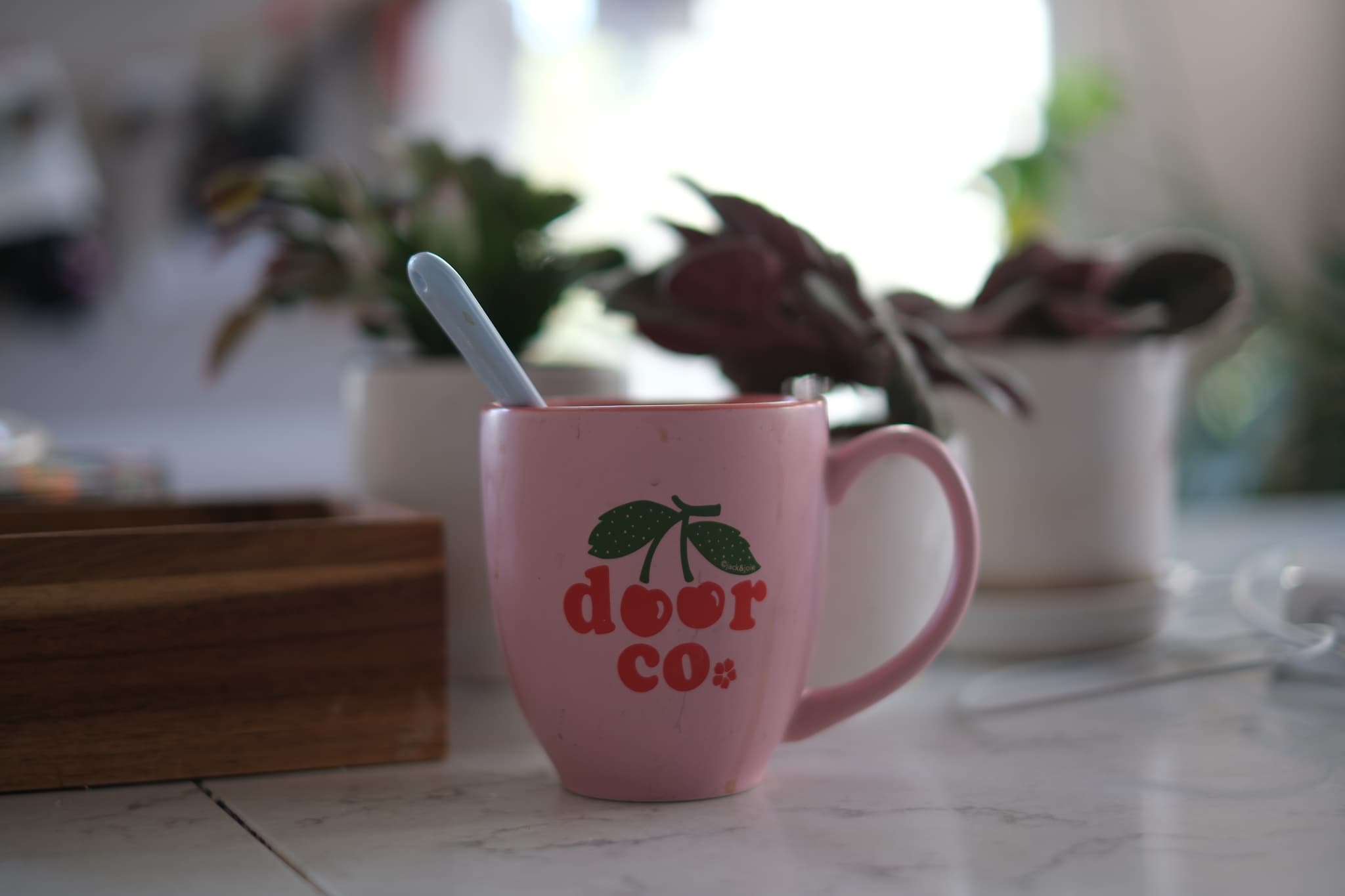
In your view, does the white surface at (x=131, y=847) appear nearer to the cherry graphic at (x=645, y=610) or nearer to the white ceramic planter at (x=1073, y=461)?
the cherry graphic at (x=645, y=610)

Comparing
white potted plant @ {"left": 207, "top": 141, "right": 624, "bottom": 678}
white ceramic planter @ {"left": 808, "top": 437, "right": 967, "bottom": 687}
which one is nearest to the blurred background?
white potted plant @ {"left": 207, "top": 141, "right": 624, "bottom": 678}

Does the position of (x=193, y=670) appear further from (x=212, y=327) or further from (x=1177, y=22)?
(x=1177, y=22)

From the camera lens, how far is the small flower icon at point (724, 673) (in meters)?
0.36

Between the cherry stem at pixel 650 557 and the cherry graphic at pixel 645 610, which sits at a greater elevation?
the cherry stem at pixel 650 557

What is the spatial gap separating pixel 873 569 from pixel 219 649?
0.27m

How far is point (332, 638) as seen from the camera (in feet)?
1.41

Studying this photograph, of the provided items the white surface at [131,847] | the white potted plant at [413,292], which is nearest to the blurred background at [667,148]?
the white potted plant at [413,292]

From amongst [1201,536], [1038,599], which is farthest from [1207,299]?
[1201,536]

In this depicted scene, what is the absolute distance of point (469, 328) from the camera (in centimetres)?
37

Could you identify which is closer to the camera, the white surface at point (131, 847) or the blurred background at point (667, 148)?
the white surface at point (131, 847)

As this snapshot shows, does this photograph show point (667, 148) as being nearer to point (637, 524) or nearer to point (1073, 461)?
point (1073, 461)

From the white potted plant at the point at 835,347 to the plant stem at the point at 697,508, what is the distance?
0.45 ft

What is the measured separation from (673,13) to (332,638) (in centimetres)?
223

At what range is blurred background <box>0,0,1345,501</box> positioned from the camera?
6.12 ft
